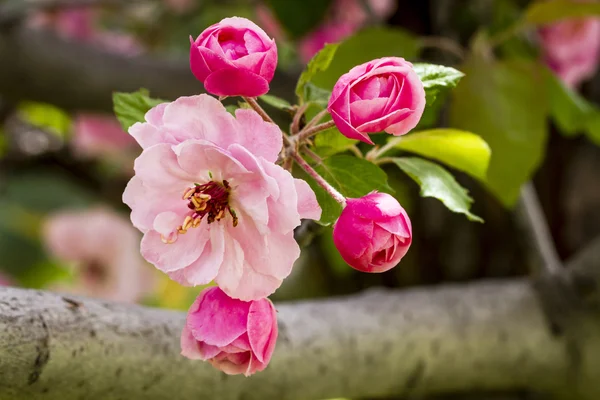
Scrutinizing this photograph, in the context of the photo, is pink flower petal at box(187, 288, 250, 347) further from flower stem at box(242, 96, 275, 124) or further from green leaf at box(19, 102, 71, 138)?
green leaf at box(19, 102, 71, 138)

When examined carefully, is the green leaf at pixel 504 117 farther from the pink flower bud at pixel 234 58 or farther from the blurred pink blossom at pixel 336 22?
the blurred pink blossom at pixel 336 22

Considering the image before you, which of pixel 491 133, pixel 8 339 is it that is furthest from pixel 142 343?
pixel 491 133

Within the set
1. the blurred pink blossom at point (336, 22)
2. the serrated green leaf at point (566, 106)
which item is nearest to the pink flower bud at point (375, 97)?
the serrated green leaf at point (566, 106)

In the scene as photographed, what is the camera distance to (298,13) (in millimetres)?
850

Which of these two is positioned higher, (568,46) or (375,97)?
(375,97)

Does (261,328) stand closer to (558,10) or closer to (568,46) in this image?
(558,10)

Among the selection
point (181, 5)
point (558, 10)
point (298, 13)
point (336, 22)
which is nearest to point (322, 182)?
point (558, 10)

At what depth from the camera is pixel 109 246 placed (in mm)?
1168

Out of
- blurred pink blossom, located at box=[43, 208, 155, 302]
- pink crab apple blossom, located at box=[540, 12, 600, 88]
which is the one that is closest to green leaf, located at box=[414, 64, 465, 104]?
pink crab apple blossom, located at box=[540, 12, 600, 88]

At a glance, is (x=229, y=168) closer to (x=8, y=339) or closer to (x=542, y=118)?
(x=8, y=339)

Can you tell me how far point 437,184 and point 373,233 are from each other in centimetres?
Result: 8

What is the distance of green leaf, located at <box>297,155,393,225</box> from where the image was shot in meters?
0.35

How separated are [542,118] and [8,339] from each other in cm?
44

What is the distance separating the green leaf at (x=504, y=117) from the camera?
0.56 metres
